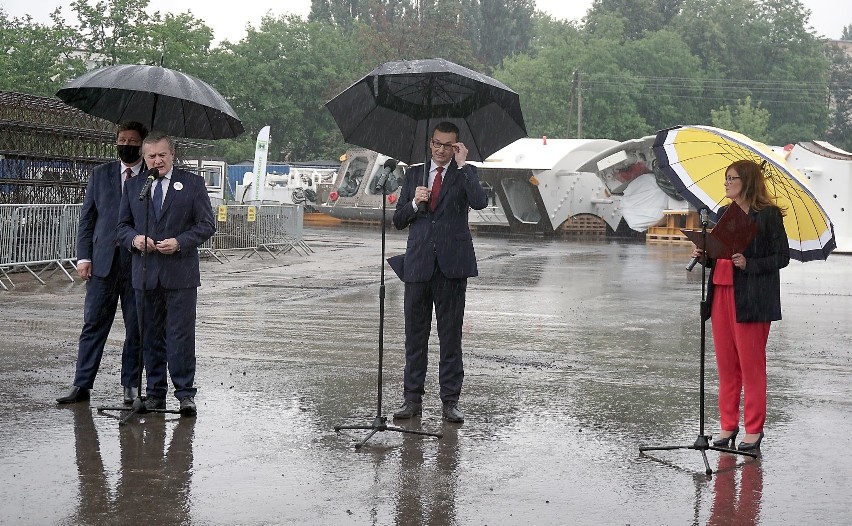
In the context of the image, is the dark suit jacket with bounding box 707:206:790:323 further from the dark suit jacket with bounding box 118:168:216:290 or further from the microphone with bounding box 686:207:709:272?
the dark suit jacket with bounding box 118:168:216:290

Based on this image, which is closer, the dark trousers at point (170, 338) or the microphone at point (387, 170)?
the microphone at point (387, 170)

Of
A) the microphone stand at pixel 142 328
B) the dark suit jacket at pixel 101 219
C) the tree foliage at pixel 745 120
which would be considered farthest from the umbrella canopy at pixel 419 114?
the tree foliage at pixel 745 120

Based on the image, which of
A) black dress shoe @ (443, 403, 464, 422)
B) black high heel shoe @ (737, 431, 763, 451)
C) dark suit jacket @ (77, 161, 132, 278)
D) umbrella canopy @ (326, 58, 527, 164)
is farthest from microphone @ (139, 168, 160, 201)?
black high heel shoe @ (737, 431, 763, 451)

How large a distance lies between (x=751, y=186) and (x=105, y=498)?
4.09m

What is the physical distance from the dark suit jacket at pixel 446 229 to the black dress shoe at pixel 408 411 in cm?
82

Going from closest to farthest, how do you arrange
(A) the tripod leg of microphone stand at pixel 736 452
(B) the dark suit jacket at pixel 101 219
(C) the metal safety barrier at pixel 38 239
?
(A) the tripod leg of microphone stand at pixel 736 452 < (B) the dark suit jacket at pixel 101 219 < (C) the metal safety barrier at pixel 38 239

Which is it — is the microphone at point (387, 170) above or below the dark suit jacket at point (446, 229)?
above

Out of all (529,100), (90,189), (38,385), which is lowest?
(38,385)

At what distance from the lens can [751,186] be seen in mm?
7566

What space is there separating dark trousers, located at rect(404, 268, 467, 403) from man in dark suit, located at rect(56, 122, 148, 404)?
6.03ft

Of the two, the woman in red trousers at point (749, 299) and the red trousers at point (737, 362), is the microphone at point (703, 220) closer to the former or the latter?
the woman in red trousers at point (749, 299)

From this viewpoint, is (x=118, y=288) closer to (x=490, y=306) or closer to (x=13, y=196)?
(x=490, y=306)

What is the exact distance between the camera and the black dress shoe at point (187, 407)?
818 cm

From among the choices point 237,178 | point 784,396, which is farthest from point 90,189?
point 237,178
